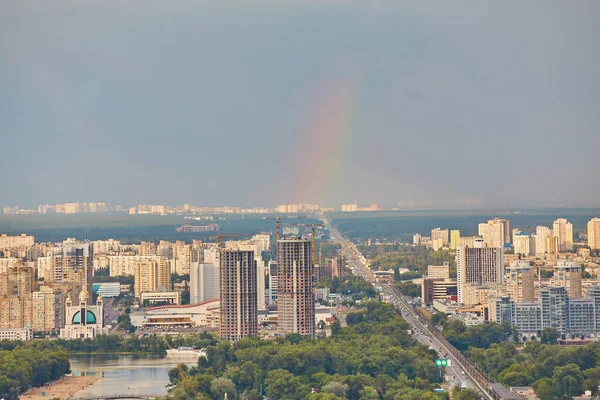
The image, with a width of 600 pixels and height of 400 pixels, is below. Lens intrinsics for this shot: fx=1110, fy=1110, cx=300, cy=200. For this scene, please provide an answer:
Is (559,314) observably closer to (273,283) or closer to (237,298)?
(237,298)

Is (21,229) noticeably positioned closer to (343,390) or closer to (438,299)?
(438,299)

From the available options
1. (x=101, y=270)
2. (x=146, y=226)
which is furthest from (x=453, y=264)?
(x=146, y=226)

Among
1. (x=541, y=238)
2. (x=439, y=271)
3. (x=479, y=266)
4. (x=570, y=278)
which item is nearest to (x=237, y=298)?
(x=570, y=278)

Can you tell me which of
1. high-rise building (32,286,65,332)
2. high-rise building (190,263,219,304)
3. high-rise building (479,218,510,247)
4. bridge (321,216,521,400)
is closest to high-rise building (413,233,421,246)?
high-rise building (479,218,510,247)

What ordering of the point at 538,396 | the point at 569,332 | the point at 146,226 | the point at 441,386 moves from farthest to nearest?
the point at 146,226 < the point at 569,332 < the point at 441,386 < the point at 538,396

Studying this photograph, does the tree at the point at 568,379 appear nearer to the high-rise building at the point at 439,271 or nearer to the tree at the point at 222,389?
the tree at the point at 222,389

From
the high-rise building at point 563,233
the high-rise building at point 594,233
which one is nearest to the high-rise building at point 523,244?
the high-rise building at point 563,233
